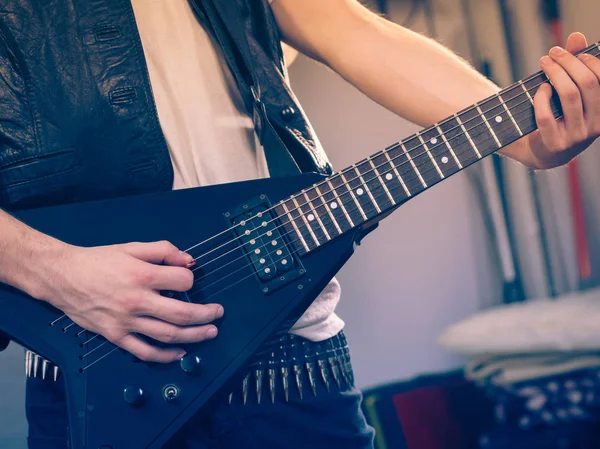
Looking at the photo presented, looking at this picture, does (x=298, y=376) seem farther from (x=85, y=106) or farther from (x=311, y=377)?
(x=85, y=106)

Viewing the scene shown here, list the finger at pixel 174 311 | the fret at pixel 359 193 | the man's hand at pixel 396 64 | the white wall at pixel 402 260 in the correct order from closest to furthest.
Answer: the finger at pixel 174 311, the fret at pixel 359 193, the man's hand at pixel 396 64, the white wall at pixel 402 260

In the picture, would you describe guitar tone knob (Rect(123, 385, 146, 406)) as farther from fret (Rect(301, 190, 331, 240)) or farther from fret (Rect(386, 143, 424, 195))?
fret (Rect(386, 143, 424, 195))

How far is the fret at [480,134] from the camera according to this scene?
0.84 metres

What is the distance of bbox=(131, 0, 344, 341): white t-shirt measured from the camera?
0.90 meters

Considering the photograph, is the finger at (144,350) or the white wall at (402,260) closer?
the finger at (144,350)

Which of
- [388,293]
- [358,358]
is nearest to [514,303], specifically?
[388,293]

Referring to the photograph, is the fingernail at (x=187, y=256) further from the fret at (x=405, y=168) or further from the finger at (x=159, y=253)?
the fret at (x=405, y=168)

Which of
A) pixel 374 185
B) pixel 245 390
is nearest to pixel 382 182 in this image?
pixel 374 185

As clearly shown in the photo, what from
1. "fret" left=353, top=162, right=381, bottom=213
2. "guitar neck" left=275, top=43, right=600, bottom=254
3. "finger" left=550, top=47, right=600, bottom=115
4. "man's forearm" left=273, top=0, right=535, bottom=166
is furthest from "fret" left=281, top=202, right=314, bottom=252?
"finger" left=550, top=47, right=600, bottom=115

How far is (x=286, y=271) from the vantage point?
0.79m

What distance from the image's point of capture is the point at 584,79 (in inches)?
32.7

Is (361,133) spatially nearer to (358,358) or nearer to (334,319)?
(358,358)

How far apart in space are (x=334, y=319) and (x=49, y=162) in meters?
0.46

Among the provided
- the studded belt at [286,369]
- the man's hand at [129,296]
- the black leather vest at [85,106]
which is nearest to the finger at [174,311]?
the man's hand at [129,296]
